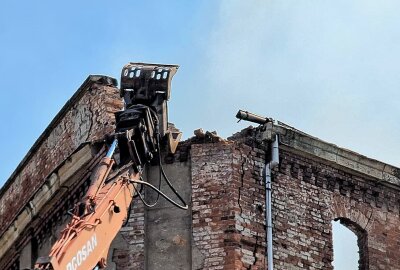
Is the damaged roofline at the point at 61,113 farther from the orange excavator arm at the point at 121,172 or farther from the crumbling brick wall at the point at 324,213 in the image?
the crumbling brick wall at the point at 324,213

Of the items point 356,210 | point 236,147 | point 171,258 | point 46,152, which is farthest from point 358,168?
point 46,152

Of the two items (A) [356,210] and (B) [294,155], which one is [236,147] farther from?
(A) [356,210]

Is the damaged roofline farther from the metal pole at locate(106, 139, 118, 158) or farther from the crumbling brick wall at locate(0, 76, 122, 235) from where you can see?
the metal pole at locate(106, 139, 118, 158)

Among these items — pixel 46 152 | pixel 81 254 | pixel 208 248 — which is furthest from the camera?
pixel 46 152

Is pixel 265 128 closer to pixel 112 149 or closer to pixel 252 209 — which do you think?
pixel 252 209

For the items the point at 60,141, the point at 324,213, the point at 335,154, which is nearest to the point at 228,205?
the point at 324,213

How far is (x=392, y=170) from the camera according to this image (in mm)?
21141

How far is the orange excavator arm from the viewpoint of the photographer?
14664 millimetres

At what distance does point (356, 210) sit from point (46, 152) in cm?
604

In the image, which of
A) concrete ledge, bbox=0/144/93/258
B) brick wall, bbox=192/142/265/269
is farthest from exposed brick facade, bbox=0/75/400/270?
concrete ledge, bbox=0/144/93/258

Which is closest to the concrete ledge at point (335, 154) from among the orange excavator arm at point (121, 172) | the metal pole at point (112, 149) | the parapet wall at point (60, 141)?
the orange excavator arm at point (121, 172)

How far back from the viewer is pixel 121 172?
16609 mm

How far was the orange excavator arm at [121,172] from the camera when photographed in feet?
48.1

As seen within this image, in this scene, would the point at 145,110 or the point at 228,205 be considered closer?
the point at 145,110
